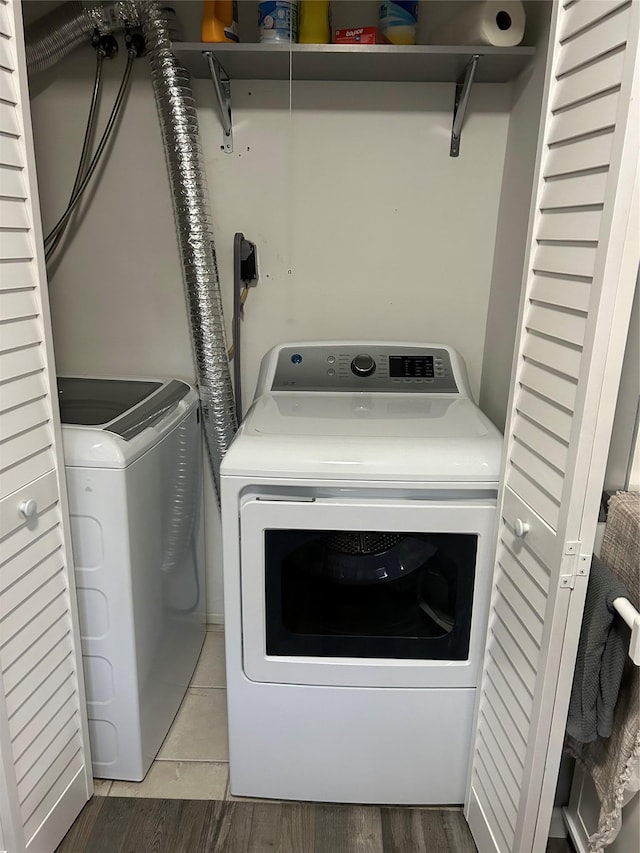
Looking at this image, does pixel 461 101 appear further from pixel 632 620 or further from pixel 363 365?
pixel 632 620

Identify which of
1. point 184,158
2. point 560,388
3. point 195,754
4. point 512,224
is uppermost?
point 184,158

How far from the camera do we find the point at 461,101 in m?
1.78

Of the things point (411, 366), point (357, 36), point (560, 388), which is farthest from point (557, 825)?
point (357, 36)

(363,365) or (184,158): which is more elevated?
(184,158)

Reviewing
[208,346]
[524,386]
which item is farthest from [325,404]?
[524,386]

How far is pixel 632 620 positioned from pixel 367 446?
0.62 meters

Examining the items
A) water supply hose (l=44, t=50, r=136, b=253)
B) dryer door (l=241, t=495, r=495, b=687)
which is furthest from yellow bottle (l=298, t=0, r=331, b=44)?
dryer door (l=241, t=495, r=495, b=687)

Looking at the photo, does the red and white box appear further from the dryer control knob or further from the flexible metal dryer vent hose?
the dryer control knob

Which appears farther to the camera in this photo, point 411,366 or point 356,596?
point 411,366

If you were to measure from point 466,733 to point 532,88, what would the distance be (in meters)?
1.64

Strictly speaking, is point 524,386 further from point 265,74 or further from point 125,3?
point 125,3

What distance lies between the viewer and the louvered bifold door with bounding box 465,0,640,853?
2.98 feet

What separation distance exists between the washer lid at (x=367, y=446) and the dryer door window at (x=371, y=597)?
172mm

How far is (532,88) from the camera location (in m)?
1.65
